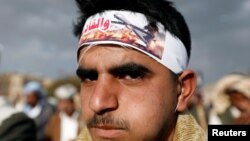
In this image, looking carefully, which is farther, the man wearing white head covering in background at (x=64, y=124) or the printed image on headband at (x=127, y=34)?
the man wearing white head covering in background at (x=64, y=124)

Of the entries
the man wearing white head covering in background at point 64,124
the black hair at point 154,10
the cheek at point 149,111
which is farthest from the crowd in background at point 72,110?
the cheek at point 149,111

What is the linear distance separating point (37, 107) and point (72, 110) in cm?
119

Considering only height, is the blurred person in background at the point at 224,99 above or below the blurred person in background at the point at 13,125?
above

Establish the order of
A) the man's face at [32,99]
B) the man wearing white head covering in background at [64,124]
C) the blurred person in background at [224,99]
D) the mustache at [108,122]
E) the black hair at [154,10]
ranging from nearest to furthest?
1. the mustache at [108,122]
2. the black hair at [154,10]
3. the blurred person in background at [224,99]
4. the man wearing white head covering in background at [64,124]
5. the man's face at [32,99]

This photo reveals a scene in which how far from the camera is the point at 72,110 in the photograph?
10273 millimetres

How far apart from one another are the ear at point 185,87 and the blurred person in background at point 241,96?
270 centimetres

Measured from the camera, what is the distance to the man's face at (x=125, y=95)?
8.43 feet

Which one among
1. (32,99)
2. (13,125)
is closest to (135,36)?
(13,125)

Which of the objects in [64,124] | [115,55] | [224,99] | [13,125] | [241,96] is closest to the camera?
[115,55]

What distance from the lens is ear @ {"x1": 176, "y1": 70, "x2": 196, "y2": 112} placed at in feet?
9.30

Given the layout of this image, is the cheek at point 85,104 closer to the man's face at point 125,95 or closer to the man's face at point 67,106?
the man's face at point 125,95

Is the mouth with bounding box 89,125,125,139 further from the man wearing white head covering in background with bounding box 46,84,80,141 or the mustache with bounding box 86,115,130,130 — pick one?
the man wearing white head covering in background with bounding box 46,84,80,141

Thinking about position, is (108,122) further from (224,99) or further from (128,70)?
(224,99)

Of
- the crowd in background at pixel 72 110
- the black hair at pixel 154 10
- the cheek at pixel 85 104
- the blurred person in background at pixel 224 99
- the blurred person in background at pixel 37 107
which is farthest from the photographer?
the blurred person in background at pixel 37 107
